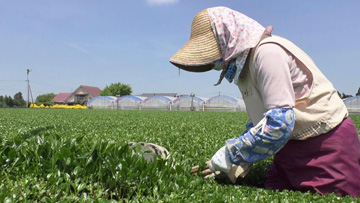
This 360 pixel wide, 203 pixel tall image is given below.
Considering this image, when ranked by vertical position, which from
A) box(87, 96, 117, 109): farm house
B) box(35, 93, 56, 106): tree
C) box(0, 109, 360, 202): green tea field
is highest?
box(35, 93, 56, 106): tree

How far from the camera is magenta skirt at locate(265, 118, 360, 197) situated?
188cm

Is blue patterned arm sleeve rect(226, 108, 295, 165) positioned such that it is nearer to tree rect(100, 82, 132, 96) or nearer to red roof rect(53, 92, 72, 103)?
tree rect(100, 82, 132, 96)

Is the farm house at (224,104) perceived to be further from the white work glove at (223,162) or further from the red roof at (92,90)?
the red roof at (92,90)

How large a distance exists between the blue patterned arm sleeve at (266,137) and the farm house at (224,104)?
119 ft

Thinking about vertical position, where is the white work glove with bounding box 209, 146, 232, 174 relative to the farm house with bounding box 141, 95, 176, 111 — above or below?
below

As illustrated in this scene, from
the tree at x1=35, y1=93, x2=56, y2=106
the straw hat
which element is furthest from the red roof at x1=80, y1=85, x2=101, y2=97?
the straw hat

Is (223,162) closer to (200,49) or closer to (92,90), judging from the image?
(200,49)

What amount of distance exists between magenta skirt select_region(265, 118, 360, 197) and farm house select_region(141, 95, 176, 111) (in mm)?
40178

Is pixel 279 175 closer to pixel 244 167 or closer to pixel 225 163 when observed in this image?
pixel 244 167

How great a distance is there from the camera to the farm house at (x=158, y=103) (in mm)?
42906

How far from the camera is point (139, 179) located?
194cm

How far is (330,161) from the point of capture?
6.15 ft

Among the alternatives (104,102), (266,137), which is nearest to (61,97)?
(104,102)

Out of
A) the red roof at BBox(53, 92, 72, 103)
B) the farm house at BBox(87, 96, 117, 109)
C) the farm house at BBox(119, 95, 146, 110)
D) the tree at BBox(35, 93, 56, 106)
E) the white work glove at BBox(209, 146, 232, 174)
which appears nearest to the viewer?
the white work glove at BBox(209, 146, 232, 174)
